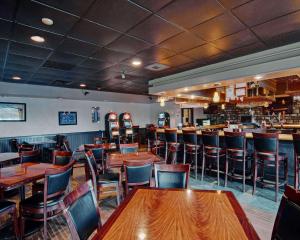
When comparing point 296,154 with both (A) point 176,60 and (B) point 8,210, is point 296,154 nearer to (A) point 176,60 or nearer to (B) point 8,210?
(A) point 176,60

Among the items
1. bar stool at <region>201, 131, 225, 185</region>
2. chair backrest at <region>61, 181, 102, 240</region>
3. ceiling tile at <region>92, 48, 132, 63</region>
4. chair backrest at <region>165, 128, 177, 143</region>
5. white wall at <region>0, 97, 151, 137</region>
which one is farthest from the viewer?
white wall at <region>0, 97, 151, 137</region>

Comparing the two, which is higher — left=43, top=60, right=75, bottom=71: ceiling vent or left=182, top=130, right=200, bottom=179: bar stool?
left=43, top=60, right=75, bottom=71: ceiling vent

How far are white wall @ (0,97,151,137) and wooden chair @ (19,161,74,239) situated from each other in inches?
256

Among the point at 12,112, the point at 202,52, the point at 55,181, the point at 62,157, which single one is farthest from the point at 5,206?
the point at 12,112

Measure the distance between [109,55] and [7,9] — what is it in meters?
1.86

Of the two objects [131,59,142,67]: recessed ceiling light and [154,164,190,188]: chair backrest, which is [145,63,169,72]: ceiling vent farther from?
[154,164,190,188]: chair backrest

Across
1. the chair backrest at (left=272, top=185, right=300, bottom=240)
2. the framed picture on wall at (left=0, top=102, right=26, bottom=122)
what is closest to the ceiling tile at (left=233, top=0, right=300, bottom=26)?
the chair backrest at (left=272, top=185, right=300, bottom=240)

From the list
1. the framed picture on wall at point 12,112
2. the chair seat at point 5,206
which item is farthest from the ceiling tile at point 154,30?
the framed picture on wall at point 12,112

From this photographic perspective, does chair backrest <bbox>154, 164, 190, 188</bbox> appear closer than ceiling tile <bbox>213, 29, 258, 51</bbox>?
Yes

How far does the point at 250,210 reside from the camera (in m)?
3.15

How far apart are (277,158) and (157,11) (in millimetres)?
3224

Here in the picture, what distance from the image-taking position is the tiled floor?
8.59ft

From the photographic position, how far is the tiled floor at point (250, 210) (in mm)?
2617

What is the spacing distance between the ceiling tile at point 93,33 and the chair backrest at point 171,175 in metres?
2.11
